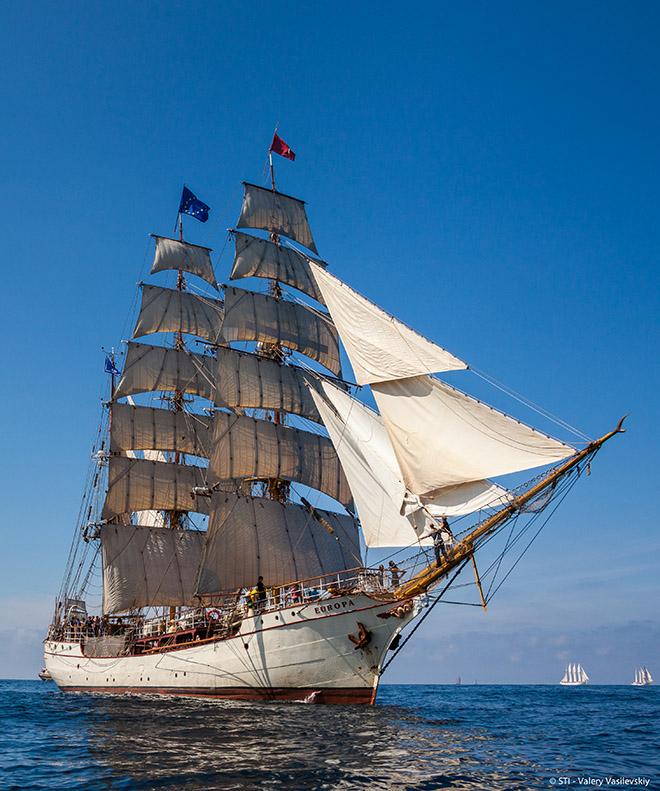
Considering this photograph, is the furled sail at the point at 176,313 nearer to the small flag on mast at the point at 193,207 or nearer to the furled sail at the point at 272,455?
the small flag on mast at the point at 193,207

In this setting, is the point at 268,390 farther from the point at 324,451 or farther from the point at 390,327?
the point at 390,327

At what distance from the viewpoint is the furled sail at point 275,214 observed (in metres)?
55.3

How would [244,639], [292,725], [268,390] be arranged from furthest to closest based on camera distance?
[268,390]
[244,639]
[292,725]

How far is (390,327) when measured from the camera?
111 ft

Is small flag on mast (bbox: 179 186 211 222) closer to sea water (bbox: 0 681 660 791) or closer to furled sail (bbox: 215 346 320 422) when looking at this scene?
furled sail (bbox: 215 346 320 422)

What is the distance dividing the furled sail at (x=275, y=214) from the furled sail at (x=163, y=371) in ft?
39.6

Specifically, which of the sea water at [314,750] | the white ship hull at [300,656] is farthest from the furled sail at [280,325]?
the sea water at [314,750]

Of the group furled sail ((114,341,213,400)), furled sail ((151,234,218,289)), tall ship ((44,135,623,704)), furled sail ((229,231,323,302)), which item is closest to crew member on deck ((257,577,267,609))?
tall ship ((44,135,623,704))

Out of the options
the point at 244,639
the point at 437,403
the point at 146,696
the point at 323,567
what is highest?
the point at 437,403

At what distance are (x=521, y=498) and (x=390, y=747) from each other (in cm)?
1220

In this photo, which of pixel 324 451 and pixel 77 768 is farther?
pixel 324 451

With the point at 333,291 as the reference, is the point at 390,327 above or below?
below

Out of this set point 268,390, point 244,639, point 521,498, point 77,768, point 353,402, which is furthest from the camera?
point 268,390

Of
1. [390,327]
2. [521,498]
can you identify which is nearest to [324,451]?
[390,327]
